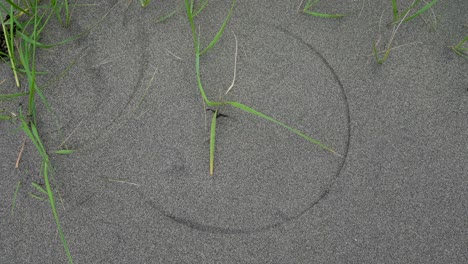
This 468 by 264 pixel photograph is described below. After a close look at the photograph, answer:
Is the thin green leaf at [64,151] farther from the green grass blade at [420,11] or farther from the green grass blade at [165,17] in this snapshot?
the green grass blade at [420,11]

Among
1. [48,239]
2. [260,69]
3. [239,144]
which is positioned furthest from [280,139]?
[48,239]

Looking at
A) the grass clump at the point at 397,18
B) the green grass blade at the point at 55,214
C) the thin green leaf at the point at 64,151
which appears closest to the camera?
the green grass blade at the point at 55,214

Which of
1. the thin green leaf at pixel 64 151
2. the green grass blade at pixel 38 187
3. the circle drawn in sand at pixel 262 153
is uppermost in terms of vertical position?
the thin green leaf at pixel 64 151

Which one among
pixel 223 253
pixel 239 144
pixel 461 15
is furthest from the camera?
pixel 461 15

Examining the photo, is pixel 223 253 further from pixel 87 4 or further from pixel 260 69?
pixel 87 4

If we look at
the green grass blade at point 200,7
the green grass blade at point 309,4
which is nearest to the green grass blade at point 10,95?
the green grass blade at point 200,7

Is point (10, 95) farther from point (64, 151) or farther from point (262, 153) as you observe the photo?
point (262, 153)

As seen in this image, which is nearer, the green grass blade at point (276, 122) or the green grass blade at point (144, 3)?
the green grass blade at point (276, 122)

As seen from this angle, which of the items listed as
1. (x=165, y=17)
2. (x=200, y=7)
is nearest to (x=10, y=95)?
(x=165, y=17)
